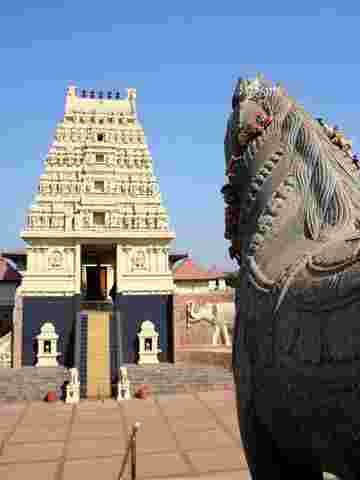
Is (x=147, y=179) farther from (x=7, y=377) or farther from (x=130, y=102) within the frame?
Answer: (x=7, y=377)

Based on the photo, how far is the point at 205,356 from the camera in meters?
19.8

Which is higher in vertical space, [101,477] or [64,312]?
[64,312]

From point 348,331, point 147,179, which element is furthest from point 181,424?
point 147,179

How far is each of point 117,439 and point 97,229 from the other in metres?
12.8

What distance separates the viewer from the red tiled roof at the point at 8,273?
2739 cm

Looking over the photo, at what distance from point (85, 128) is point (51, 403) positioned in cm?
1377

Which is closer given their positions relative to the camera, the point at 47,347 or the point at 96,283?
the point at 47,347

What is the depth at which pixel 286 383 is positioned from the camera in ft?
8.48

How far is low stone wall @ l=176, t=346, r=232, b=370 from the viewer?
62.4 feet

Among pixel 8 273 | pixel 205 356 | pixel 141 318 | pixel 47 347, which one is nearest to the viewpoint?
pixel 205 356

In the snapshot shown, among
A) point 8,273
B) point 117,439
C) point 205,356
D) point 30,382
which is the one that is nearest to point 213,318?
point 205,356

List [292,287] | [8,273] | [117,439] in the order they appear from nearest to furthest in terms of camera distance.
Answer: [292,287] → [117,439] → [8,273]

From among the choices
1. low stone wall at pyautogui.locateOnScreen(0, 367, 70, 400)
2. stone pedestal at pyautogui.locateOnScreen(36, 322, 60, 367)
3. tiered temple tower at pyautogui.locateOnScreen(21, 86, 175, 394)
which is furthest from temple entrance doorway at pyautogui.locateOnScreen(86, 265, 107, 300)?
low stone wall at pyautogui.locateOnScreen(0, 367, 70, 400)

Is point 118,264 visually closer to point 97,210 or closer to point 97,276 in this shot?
point 97,210
